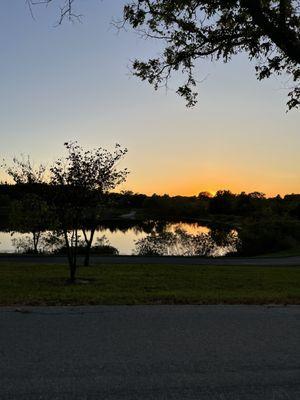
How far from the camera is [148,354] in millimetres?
5691

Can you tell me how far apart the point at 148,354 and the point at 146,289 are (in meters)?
8.55

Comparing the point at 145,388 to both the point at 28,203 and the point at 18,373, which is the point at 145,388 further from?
the point at 28,203

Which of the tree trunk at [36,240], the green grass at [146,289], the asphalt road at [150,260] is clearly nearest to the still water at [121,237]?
the tree trunk at [36,240]

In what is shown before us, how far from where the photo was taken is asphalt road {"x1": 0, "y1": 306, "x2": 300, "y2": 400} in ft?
15.1

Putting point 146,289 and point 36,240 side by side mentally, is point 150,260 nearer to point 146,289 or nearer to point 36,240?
point 36,240

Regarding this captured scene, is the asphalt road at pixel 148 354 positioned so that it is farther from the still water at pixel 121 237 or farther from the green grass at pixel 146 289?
the still water at pixel 121 237

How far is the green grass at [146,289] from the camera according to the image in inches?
401

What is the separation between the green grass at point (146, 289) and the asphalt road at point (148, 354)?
1993 mm

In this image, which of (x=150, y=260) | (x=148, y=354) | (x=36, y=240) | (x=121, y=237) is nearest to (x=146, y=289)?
(x=148, y=354)

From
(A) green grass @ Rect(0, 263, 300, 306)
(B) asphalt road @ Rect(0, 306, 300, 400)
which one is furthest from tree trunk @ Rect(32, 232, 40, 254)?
(B) asphalt road @ Rect(0, 306, 300, 400)

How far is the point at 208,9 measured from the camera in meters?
8.90

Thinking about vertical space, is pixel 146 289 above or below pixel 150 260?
above

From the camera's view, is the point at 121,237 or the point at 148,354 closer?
the point at 148,354

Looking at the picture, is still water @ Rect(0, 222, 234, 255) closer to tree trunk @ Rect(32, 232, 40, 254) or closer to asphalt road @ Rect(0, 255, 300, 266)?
tree trunk @ Rect(32, 232, 40, 254)
